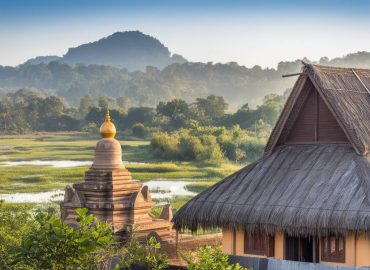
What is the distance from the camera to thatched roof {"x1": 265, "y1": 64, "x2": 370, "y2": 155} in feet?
53.4

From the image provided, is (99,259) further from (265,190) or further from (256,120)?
(256,120)

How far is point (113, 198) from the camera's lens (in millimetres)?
21656

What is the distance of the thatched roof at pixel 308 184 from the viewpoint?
1511 cm

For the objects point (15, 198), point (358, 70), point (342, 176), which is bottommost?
point (15, 198)

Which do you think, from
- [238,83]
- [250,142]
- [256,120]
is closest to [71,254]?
[250,142]

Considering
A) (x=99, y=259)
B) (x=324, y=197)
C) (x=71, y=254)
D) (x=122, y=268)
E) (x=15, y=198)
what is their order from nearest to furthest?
(x=71, y=254), (x=99, y=259), (x=324, y=197), (x=122, y=268), (x=15, y=198)

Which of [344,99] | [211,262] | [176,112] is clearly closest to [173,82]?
[176,112]

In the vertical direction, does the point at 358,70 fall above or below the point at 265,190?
above

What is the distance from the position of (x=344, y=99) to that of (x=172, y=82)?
473 feet

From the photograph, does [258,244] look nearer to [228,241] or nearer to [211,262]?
[228,241]

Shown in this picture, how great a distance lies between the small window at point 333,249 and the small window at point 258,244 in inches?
38.8

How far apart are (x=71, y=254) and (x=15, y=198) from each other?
24279mm

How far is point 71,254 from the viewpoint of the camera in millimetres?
13070

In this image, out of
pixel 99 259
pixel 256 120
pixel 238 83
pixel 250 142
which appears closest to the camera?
pixel 99 259
